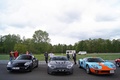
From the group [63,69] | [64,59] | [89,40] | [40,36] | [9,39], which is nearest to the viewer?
[63,69]

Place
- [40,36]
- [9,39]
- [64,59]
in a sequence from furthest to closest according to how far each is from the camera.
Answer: [9,39], [40,36], [64,59]

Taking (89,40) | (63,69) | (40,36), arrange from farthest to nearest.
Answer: (89,40), (40,36), (63,69)

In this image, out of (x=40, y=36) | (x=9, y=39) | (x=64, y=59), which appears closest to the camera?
(x=64, y=59)

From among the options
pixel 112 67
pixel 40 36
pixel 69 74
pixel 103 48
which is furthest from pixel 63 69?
pixel 103 48

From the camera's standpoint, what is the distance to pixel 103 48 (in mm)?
110562

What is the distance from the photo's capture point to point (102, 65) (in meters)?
11.2

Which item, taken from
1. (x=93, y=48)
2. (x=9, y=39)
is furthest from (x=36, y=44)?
(x=93, y=48)

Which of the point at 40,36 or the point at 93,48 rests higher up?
the point at 40,36

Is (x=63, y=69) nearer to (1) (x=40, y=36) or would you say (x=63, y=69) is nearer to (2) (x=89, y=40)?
(1) (x=40, y=36)

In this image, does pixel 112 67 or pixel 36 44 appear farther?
pixel 36 44

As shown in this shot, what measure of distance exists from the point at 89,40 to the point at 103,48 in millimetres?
12579

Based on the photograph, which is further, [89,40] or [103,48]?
[89,40]

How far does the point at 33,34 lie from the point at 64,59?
79.5 metres

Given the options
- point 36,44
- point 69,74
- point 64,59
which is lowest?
point 69,74
